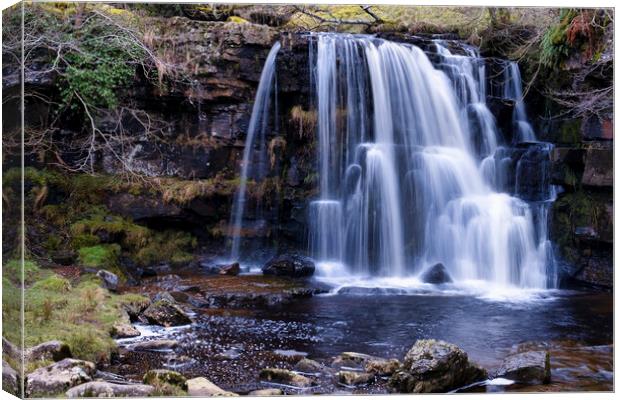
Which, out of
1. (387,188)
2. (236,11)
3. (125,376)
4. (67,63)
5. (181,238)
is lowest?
(125,376)

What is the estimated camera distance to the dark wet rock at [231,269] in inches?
399

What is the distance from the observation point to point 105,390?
5113 mm

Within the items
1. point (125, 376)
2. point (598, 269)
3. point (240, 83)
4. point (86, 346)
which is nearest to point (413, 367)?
point (125, 376)

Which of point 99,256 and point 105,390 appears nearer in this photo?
point 105,390

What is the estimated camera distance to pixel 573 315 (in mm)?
7531

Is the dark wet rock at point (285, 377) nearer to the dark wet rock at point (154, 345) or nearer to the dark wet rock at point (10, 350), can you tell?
the dark wet rock at point (154, 345)

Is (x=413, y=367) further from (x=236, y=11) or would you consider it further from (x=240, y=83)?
(x=236, y=11)

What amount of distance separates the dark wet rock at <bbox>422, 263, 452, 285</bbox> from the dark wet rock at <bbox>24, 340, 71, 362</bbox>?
4834 millimetres

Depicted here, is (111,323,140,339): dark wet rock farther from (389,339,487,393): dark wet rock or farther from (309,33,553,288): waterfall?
(309,33,553,288): waterfall

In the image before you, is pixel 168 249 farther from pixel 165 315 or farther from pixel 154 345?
pixel 154 345

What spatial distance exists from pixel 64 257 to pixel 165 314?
8.58 feet

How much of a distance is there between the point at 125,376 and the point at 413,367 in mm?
2277

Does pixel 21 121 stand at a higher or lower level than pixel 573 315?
higher

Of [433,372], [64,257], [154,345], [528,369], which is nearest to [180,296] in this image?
[64,257]
